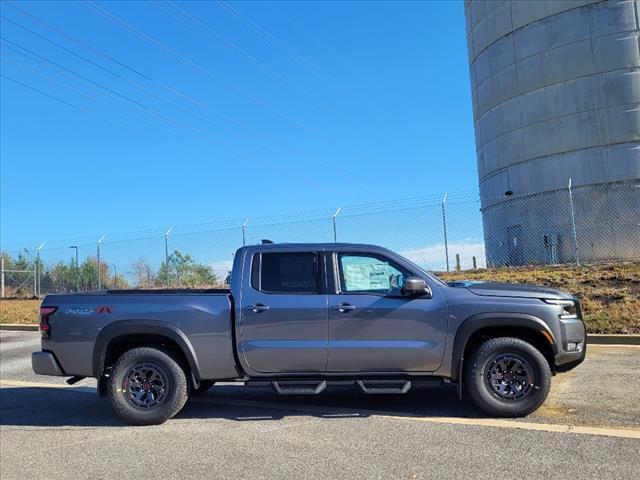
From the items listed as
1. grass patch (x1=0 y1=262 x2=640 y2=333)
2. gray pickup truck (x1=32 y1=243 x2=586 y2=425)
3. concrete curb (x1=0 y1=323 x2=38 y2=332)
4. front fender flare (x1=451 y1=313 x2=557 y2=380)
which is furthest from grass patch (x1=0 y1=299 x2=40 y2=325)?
front fender flare (x1=451 y1=313 x2=557 y2=380)

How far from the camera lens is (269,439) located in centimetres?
561

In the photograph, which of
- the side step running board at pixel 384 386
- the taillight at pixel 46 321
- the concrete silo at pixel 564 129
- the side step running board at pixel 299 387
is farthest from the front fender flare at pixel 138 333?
the concrete silo at pixel 564 129

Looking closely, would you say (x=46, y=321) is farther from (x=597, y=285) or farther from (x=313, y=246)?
(x=597, y=285)

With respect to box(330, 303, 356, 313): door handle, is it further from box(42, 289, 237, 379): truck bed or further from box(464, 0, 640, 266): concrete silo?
box(464, 0, 640, 266): concrete silo

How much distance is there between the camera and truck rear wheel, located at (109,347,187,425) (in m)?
6.26

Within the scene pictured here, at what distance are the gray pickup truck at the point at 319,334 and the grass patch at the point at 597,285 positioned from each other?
524cm

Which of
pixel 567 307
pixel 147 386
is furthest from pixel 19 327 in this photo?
pixel 567 307

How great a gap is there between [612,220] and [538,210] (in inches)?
106

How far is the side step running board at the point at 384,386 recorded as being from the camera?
601cm

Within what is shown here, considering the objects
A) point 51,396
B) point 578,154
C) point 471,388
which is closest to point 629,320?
point 471,388

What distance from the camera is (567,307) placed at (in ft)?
20.1

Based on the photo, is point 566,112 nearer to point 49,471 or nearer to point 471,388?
point 471,388

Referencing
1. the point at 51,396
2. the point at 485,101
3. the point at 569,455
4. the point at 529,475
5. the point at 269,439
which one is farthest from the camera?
the point at 485,101

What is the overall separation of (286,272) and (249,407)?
69.5 inches
